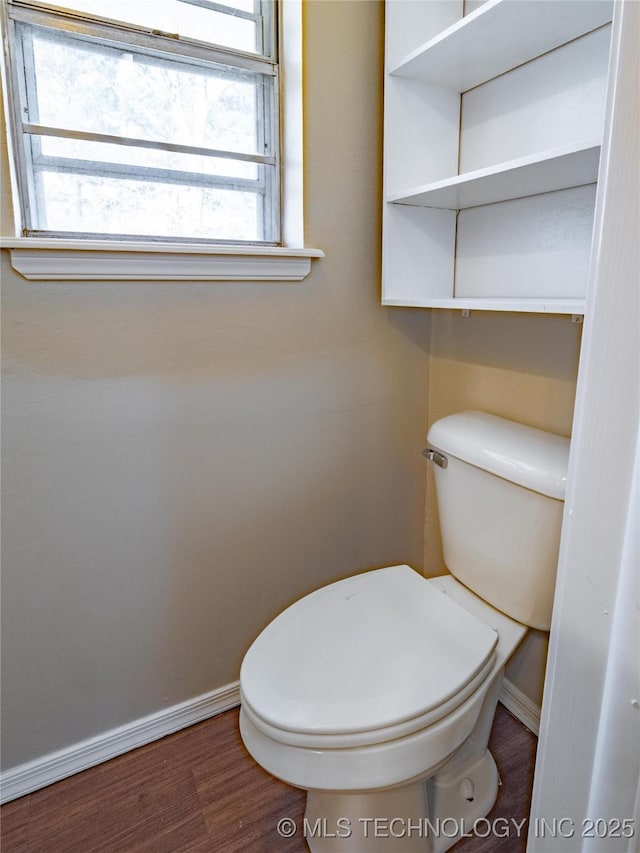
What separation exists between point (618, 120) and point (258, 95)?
951 mm

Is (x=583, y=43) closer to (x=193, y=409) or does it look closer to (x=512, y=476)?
(x=512, y=476)

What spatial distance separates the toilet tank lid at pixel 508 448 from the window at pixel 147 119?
65 centimetres

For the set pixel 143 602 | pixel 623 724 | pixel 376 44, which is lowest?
pixel 143 602

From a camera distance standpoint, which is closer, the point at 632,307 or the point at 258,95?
the point at 632,307

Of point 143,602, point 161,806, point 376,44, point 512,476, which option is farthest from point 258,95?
point 161,806

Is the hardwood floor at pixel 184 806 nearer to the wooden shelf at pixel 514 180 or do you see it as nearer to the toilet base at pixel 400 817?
the toilet base at pixel 400 817

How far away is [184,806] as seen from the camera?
3.83 feet

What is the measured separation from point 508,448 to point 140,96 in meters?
1.08

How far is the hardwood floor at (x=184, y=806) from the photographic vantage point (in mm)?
1090

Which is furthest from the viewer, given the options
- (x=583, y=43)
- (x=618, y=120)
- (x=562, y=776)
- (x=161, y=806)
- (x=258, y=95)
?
(x=258, y=95)

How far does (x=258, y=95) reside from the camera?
127 cm

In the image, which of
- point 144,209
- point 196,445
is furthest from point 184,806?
point 144,209

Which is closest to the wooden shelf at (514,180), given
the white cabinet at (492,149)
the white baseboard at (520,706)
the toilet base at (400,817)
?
the white cabinet at (492,149)

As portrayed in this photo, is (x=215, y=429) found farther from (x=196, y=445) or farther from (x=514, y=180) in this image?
(x=514, y=180)
